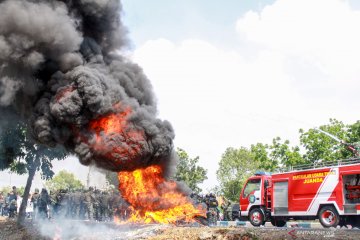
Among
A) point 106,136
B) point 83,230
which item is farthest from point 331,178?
point 83,230

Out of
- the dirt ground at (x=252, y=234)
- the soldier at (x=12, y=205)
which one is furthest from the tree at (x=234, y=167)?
the dirt ground at (x=252, y=234)

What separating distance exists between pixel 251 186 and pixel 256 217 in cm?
177

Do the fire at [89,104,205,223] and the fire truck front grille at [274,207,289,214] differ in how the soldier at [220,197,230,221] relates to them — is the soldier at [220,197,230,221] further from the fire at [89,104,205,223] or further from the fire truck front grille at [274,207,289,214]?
the fire at [89,104,205,223]

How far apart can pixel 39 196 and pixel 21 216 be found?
247cm

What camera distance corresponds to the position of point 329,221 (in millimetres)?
18875

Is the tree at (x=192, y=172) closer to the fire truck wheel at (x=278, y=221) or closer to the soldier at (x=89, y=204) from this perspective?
the soldier at (x=89, y=204)

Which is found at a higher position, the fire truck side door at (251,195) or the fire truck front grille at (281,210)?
the fire truck side door at (251,195)

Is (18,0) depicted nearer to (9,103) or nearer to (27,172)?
(9,103)

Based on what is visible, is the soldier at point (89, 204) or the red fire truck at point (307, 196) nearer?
the red fire truck at point (307, 196)

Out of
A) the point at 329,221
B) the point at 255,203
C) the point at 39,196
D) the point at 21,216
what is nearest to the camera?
the point at 329,221

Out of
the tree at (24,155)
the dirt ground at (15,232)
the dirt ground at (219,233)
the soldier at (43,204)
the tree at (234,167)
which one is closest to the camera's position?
the dirt ground at (219,233)

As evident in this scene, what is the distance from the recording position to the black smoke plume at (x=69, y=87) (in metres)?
16.1

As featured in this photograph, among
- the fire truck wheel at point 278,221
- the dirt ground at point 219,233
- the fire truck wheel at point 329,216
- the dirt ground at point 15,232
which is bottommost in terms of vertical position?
the dirt ground at point 15,232

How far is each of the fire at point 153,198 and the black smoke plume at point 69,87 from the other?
1151mm
